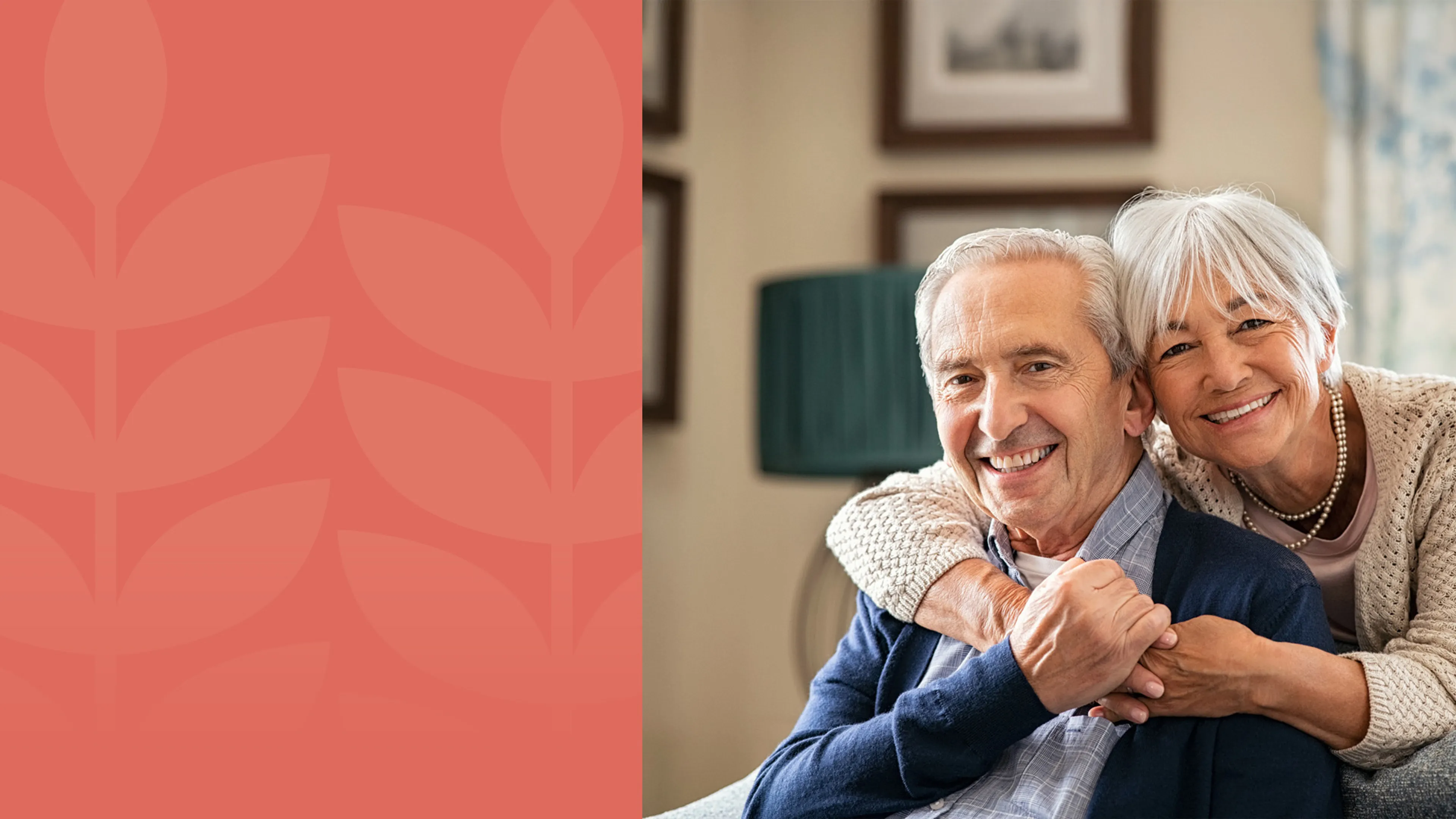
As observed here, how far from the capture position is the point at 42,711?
999 mm

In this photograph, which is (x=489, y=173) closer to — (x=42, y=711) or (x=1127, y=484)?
(x=42, y=711)

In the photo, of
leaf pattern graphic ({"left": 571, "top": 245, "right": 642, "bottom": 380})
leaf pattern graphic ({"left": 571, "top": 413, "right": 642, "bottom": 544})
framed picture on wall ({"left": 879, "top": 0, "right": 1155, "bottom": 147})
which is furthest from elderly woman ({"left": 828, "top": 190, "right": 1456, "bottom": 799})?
framed picture on wall ({"left": 879, "top": 0, "right": 1155, "bottom": 147})

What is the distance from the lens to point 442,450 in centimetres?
116

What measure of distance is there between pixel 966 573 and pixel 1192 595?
0.22m

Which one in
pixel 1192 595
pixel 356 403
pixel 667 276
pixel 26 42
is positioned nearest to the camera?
pixel 26 42

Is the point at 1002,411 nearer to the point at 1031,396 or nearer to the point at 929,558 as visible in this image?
the point at 1031,396

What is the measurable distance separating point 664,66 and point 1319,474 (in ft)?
6.20

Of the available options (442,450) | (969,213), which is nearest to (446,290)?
(442,450)

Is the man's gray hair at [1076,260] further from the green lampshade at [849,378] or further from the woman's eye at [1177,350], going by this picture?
the green lampshade at [849,378]

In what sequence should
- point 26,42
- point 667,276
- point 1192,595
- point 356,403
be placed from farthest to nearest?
1. point 667,276
2. point 1192,595
3. point 356,403
4. point 26,42

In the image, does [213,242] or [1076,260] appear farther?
[1076,260]

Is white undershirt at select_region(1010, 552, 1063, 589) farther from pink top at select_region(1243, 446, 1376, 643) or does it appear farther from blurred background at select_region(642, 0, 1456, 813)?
blurred background at select_region(642, 0, 1456, 813)

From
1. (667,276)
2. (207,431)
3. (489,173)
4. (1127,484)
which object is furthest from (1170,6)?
(207,431)

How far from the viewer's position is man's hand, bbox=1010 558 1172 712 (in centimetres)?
114
